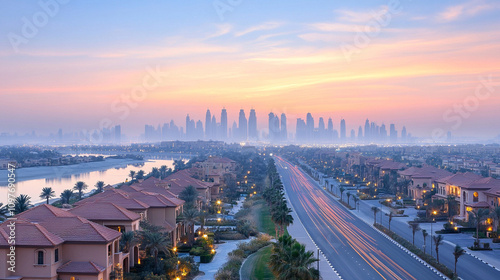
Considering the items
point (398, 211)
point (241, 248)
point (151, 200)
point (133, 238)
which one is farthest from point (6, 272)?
point (398, 211)

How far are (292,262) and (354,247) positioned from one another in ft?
71.1

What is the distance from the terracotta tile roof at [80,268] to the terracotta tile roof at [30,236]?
1.43 m

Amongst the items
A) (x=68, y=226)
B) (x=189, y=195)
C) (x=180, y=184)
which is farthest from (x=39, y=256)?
(x=180, y=184)

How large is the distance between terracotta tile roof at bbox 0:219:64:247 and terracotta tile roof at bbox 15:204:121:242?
713mm

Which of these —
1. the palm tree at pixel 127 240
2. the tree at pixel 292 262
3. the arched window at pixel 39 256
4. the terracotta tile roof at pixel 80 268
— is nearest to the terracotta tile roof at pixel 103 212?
the palm tree at pixel 127 240

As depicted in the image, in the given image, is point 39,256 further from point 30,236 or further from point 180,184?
point 180,184

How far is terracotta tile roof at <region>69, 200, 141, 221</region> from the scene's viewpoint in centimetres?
3275

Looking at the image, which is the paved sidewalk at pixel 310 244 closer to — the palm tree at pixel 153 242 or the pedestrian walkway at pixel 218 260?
the pedestrian walkway at pixel 218 260

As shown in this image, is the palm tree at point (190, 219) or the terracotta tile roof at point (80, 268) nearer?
the terracotta tile roof at point (80, 268)

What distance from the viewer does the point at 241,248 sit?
40312 millimetres

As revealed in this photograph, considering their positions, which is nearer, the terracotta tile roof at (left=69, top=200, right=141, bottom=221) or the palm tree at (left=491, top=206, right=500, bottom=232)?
the terracotta tile roof at (left=69, top=200, right=141, bottom=221)

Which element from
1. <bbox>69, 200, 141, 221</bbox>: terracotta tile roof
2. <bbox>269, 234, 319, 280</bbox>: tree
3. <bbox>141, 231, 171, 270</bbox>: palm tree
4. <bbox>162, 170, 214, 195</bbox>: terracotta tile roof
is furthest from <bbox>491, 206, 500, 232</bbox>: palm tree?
<bbox>69, 200, 141, 221</bbox>: terracotta tile roof

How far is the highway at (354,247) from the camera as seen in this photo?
34125mm

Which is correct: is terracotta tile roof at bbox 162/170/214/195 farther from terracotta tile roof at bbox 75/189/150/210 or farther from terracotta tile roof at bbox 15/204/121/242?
terracotta tile roof at bbox 15/204/121/242
